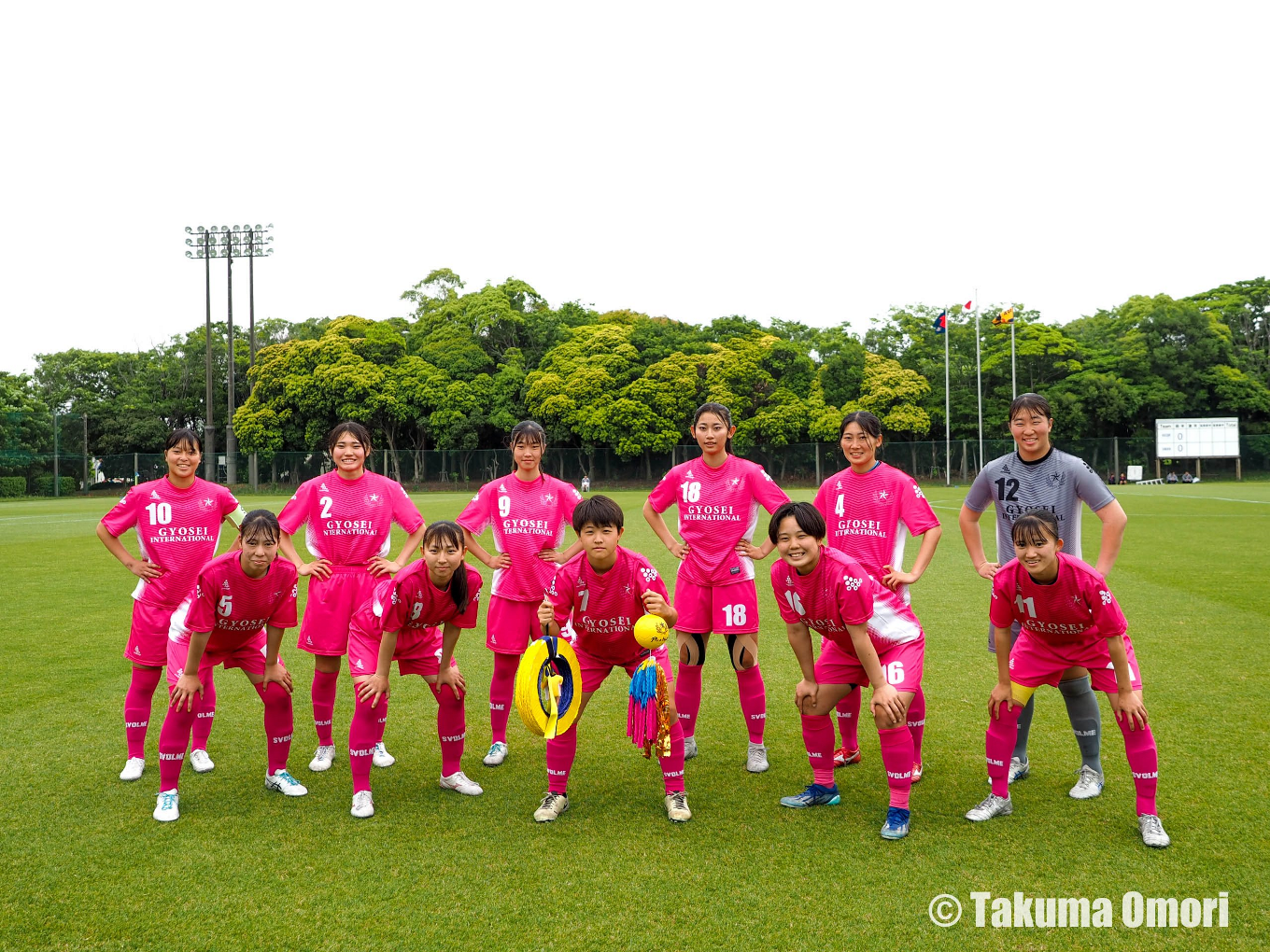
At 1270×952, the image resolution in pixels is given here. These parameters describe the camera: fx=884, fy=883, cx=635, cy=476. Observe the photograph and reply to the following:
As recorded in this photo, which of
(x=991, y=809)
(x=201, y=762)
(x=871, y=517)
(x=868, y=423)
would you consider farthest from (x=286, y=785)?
(x=868, y=423)

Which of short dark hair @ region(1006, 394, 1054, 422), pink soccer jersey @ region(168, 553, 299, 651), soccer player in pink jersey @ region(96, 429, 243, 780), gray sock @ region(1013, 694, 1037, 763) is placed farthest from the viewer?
soccer player in pink jersey @ region(96, 429, 243, 780)

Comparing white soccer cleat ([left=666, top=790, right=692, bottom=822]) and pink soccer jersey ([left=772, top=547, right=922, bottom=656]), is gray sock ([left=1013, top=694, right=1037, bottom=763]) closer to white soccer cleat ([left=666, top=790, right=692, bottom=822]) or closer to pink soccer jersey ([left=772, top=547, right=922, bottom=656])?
pink soccer jersey ([left=772, top=547, right=922, bottom=656])

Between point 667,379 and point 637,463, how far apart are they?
15.6 ft

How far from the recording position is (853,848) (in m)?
3.94

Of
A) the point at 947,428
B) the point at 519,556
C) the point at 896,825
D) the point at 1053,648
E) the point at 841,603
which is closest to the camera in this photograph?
the point at 896,825

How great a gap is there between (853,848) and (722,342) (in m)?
46.1

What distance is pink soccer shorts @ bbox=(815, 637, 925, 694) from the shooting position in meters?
4.23

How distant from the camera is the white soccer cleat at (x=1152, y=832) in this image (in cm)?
387

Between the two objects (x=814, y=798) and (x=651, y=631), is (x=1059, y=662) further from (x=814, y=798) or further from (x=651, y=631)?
(x=651, y=631)

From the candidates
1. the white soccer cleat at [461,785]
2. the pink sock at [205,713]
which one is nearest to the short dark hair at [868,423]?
the white soccer cleat at [461,785]

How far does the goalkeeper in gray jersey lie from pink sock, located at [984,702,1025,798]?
306mm

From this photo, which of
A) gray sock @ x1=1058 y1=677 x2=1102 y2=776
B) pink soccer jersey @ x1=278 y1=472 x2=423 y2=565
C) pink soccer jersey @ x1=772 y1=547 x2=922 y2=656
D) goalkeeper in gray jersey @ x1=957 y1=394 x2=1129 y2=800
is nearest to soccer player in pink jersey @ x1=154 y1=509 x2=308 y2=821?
pink soccer jersey @ x1=278 y1=472 x2=423 y2=565

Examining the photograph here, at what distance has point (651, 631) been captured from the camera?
418 centimetres

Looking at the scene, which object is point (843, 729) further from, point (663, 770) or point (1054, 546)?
point (1054, 546)
